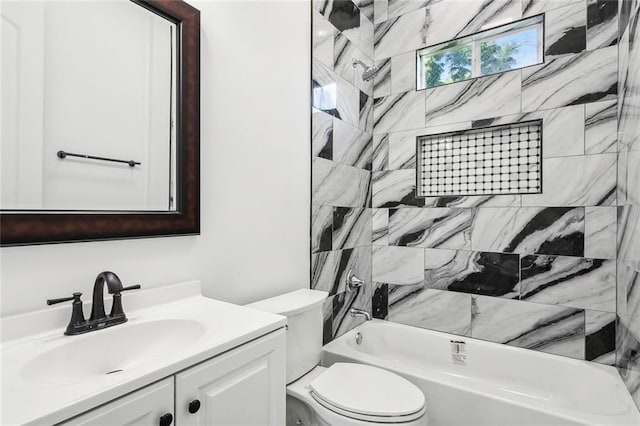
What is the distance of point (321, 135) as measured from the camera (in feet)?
6.73

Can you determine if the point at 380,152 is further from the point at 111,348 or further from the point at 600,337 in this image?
the point at 111,348

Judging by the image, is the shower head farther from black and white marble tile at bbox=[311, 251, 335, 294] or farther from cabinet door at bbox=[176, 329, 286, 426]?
cabinet door at bbox=[176, 329, 286, 426]

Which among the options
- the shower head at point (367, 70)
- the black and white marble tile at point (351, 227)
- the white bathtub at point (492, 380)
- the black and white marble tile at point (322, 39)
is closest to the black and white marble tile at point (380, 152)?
the black and white marble tile at point (351, 227)

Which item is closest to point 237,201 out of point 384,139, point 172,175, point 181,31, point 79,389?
point 172,175

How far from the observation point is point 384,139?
2.55m

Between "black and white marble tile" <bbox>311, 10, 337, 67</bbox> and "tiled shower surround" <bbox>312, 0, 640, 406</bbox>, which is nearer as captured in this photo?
"tiled shower surround" <bbox>312, 0, 640, 406</bbox>

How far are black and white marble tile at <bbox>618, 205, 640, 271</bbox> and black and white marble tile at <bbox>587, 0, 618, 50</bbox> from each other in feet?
3.08

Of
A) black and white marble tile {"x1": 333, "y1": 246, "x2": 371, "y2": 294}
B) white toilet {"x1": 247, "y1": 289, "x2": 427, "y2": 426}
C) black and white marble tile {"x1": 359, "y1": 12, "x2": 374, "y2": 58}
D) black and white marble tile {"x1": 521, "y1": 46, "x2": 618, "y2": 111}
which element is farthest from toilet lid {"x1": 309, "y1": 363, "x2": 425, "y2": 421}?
black and white marble tile {"x1": 359, "y1": 12, "x2": 374, "y2": 58}

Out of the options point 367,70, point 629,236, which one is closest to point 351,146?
point 367,70

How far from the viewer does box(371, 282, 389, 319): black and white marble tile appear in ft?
8.30

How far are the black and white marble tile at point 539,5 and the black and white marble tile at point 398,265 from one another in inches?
65.4

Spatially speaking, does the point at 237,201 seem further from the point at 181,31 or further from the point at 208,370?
the point at 208,370

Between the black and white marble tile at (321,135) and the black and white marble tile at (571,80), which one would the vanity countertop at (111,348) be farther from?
the black and white marble tile at (571,80)

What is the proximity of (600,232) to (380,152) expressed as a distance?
1446 millimetres
